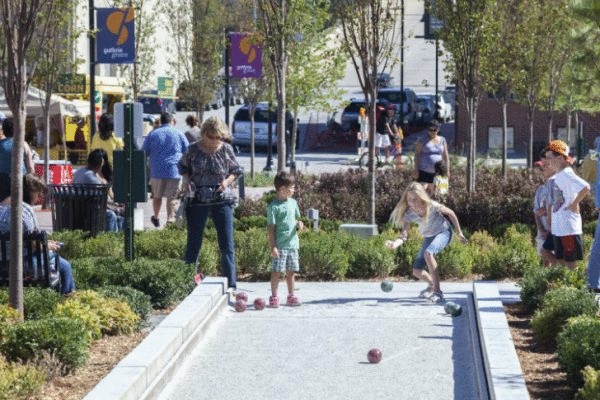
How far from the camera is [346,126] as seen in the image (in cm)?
5084

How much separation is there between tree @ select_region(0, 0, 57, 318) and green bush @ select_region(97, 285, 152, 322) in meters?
1.25

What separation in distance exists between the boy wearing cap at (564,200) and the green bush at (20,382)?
607cm

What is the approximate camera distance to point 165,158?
Answer: 20.4 meters

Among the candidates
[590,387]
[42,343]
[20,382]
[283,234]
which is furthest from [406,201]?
[20,382]

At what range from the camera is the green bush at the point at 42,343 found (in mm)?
8688

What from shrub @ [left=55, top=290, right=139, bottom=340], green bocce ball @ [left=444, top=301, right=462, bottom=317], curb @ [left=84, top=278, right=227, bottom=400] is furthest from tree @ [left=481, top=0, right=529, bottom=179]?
shrub @ [left=55, top=290, right=139, bottom=340]

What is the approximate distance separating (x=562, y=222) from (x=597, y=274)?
31.9 inches

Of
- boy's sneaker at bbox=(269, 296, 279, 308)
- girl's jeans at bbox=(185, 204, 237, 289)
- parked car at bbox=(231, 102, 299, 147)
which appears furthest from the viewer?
parked car at bbox=(231, 102, 299, 147)

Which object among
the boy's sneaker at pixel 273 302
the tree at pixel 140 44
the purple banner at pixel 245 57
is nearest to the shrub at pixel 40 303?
the boy's sneaker at pixel 273 302

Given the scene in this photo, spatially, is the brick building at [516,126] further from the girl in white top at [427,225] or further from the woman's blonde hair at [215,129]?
the woman's blonde hair at [215,129]

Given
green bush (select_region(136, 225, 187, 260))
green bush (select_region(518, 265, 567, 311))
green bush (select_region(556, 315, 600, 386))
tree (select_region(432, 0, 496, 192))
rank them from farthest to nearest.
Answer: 1. tree (select_region(432, 0, 496, 192))
2. green bush (select_region(136, 225, 187, 260))
3. green bush (select_region(518, 265, 567, 311))
4. green bush (select_region(556, 315, 600, 386))

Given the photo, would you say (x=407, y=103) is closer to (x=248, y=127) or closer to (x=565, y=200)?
(x=248, y=127)

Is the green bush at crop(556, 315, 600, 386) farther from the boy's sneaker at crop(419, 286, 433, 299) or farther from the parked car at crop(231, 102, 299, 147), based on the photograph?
the parked car at crop(231, 102, 299, 147)

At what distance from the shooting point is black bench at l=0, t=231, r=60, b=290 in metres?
10.8
